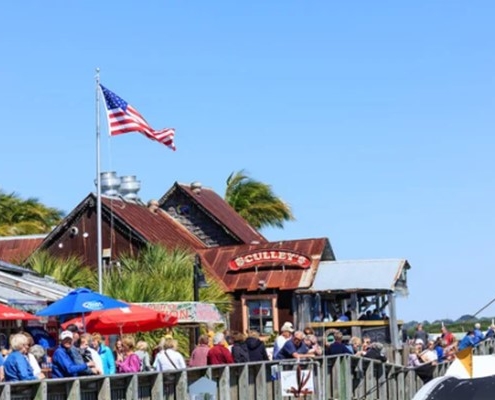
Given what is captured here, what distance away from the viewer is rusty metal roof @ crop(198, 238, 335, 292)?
42.1m

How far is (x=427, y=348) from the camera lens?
30.1 m

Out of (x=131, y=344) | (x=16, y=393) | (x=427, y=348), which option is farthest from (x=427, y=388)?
(x=427, y=348)

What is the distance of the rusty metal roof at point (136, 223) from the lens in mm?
44469

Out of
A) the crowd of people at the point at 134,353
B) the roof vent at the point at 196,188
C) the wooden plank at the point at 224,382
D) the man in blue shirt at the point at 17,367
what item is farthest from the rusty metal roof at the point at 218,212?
the man in blue shirt at the point at 17,367

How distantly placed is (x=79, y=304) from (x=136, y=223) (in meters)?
23.9

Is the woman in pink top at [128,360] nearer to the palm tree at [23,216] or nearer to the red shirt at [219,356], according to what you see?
the red shirt at [219,356]

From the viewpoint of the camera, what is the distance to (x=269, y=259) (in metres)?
42.8

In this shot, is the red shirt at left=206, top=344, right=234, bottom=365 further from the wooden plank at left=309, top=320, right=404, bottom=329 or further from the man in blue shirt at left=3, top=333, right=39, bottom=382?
the wooden plank at left=309, top=320, right=404, bottom=329

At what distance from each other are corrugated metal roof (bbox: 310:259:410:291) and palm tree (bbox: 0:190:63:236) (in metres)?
21.6

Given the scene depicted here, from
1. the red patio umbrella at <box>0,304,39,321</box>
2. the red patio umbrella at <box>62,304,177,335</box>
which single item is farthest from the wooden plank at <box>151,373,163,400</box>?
the red patio umbrella at <box>62,304,177,335</box>

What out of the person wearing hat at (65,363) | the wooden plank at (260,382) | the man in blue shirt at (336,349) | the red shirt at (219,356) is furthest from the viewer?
the man in blue shirt at (336,349)

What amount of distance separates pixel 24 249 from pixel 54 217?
→ 16.2 m

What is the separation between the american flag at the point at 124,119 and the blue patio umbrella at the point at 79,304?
1008cm

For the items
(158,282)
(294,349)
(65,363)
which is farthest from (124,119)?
(65,363)
